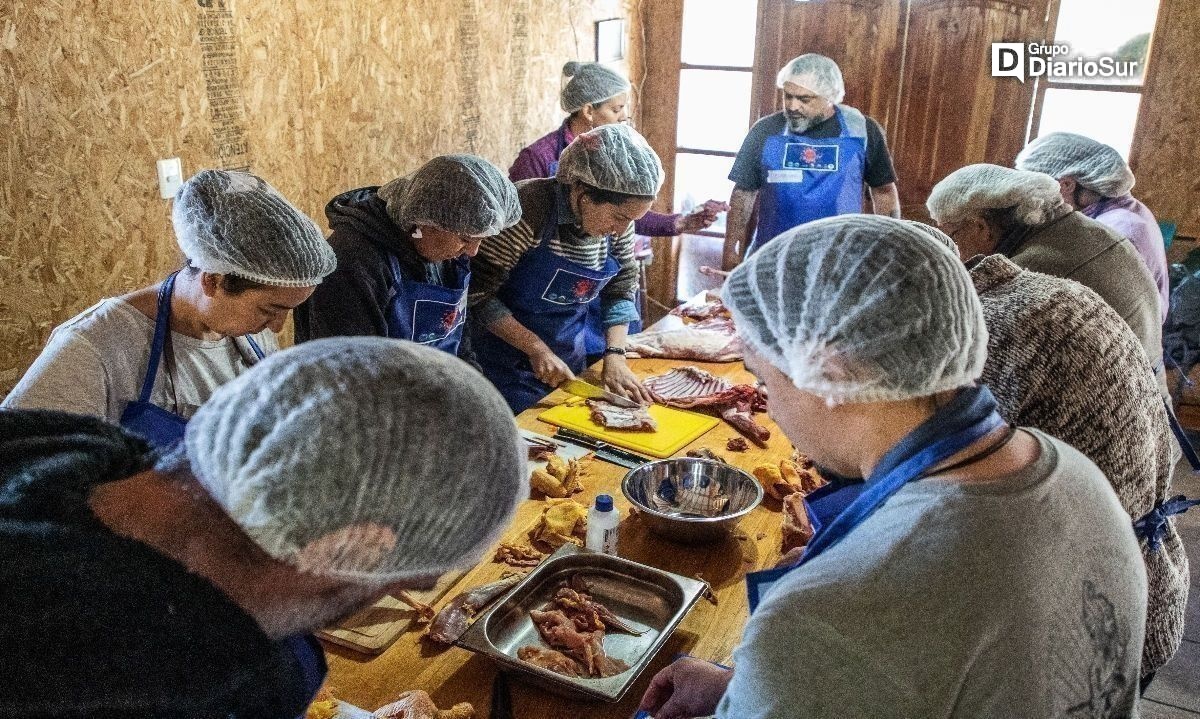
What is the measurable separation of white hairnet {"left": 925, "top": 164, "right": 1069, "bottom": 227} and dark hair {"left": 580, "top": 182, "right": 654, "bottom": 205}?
1.10 metres

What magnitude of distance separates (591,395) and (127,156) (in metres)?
1.96

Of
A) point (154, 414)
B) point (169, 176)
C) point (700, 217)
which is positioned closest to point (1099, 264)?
point (700, 217)

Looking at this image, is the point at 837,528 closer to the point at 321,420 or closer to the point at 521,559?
the point at 321,420

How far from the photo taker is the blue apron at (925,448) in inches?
56.3

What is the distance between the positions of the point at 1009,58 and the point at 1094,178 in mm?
3004

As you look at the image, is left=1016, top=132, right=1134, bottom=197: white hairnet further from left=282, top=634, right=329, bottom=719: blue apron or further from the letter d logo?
left=282, top=634, right=329, bottom=719: blue apron

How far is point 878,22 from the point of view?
664cm

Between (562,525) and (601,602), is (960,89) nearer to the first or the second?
(562,525)

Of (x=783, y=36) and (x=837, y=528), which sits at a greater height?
(x=783, y=36)

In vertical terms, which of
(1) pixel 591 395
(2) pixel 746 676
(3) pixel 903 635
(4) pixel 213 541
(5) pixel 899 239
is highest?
(5) pixel 899 239

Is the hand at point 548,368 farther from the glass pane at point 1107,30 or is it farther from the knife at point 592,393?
the glass pane at point 1107,30

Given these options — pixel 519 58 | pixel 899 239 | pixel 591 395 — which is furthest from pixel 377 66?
pixel 899 239

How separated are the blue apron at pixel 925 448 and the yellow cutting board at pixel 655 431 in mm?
1580

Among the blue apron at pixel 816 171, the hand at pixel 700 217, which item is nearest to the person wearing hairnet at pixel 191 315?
the hand at pixel 700 217
